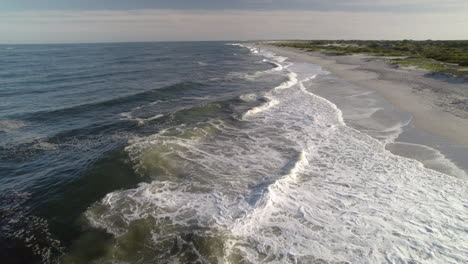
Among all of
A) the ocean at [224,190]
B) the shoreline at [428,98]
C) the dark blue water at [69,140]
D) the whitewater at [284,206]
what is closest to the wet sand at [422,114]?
the shoreline at [428,98]

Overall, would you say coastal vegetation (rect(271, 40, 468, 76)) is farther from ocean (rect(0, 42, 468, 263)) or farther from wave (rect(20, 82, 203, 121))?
wave (rect(20, 82, 203, 121))

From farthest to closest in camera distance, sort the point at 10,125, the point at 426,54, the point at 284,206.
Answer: the point at 426,54 → the point at 10,125 → the point at 284,206

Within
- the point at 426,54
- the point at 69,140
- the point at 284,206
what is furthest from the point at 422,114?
the point at 426,54

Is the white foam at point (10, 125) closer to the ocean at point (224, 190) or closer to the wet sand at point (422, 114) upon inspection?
the ocean at point (224, 190)

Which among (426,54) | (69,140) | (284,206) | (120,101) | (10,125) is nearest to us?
(284,206)

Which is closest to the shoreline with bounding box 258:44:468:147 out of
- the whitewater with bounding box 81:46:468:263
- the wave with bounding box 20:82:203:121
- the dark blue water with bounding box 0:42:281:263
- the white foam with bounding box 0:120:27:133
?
the whitewater with bounding box 81:46:468:263

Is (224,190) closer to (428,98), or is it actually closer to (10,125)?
(10,125)
